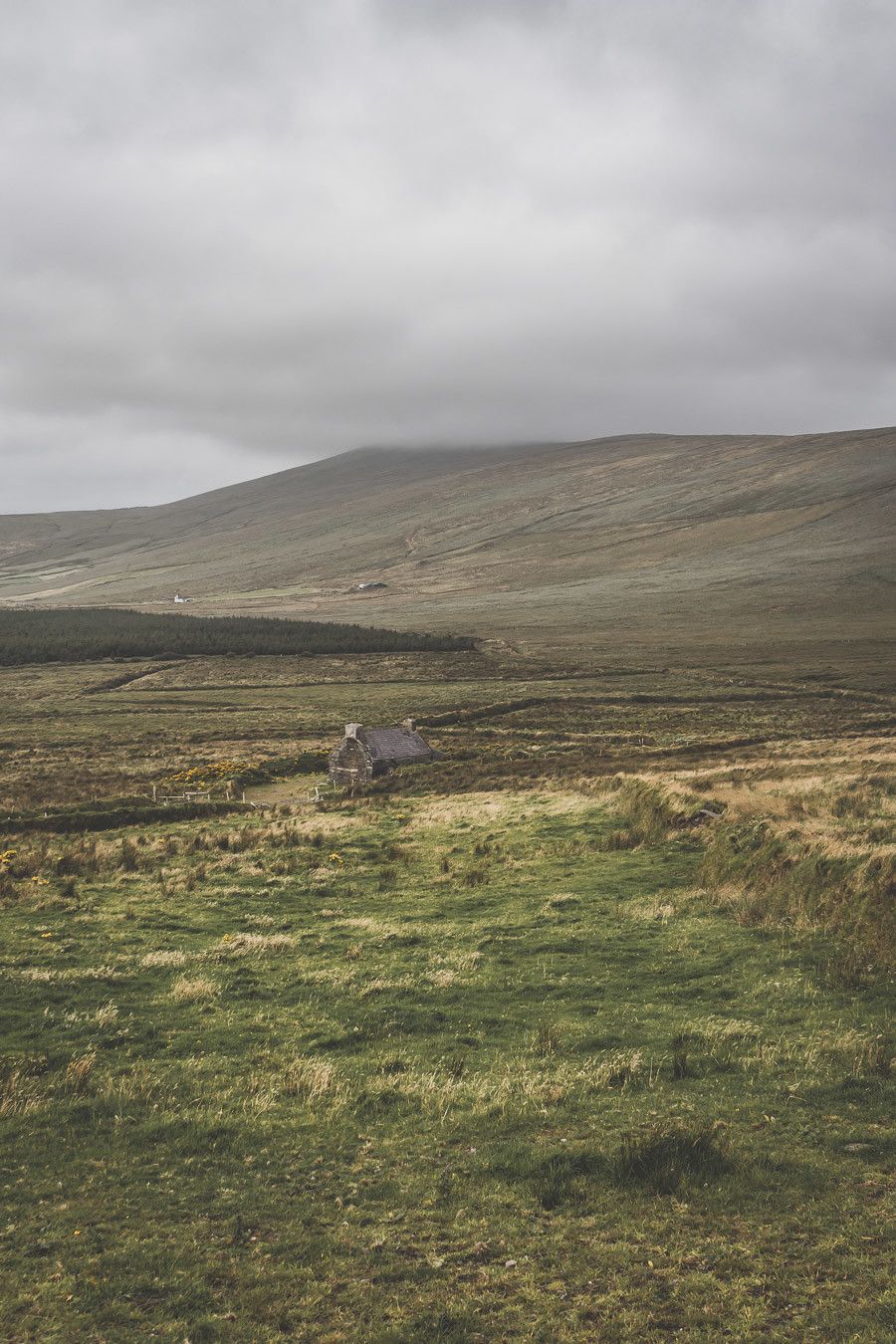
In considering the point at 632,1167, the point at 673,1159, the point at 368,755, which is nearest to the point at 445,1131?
the point at 632,1167

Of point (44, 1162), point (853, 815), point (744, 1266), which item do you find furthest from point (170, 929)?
point (853, 815)

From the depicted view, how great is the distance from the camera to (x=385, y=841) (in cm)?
2730

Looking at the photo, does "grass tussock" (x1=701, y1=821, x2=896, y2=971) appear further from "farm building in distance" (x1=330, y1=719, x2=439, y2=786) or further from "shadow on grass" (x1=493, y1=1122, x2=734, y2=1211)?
"farm building in distance" (x1=330, y1=719, x2=439, y2=786)

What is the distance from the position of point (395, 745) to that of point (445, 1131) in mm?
39177

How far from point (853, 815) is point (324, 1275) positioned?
18908 mm

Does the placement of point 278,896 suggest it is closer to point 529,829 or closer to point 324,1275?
point 529,829

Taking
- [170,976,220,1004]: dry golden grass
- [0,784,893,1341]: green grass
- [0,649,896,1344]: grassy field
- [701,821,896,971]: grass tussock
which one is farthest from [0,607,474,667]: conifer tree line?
[170,976,220,1004]: dry golden grass

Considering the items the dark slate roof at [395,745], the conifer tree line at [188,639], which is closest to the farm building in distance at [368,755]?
the dark slate roof at [395,745]

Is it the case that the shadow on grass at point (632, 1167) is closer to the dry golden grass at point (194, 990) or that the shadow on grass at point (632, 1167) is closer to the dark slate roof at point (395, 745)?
the dry golden grass at point (194, 990)

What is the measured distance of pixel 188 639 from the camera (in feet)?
479

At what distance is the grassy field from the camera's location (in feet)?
22.6

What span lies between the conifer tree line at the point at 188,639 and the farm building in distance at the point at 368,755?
82546 millimetres

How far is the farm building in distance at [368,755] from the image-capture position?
1802 inches

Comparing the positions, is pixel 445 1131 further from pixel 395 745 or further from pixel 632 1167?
pixel 395 745
